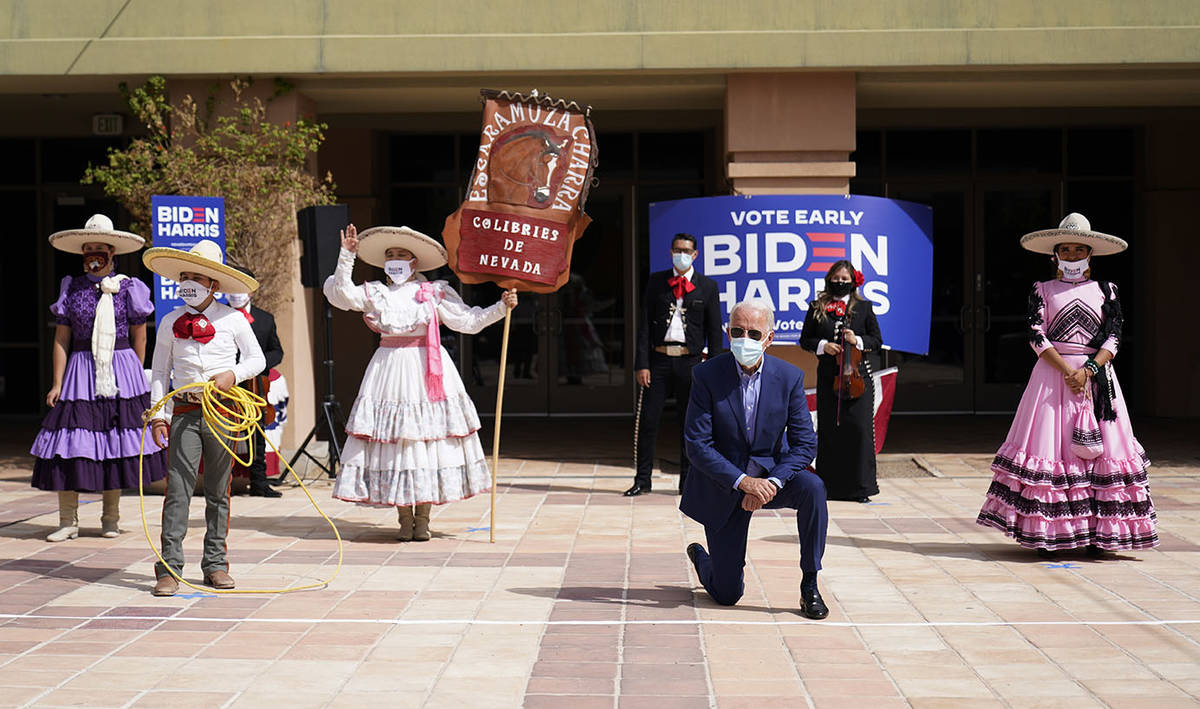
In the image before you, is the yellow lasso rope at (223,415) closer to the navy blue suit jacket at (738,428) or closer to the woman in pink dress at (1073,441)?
the navy blue suit jacket at (738,428)

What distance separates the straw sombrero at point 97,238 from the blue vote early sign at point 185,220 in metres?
1.89

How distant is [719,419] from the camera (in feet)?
20.9

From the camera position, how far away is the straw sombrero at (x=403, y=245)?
8.33m

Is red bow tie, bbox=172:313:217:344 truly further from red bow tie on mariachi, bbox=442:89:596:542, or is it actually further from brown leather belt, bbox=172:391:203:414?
red bow tie on mariachi, bbox=442:89:596:542

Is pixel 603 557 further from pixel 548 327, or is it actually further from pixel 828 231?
pixel 548 327

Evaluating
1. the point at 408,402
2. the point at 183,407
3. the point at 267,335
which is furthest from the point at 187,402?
the point at 267,335

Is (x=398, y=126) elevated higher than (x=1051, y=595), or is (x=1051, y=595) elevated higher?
(x=398, y=126)

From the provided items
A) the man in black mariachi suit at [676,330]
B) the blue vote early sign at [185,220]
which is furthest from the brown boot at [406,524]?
the blue vote early sign at [185,220]

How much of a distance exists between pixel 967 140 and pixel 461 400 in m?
9.89

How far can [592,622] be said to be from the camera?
617 centimetres

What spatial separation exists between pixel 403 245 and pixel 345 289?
465 millimetres

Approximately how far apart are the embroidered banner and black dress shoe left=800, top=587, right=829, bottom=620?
Result: 3.08m

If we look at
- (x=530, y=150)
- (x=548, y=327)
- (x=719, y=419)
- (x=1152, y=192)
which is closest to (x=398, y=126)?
(x=548, y=327)

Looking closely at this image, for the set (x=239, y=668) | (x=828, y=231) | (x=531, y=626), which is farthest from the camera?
(x=828, y=231)
